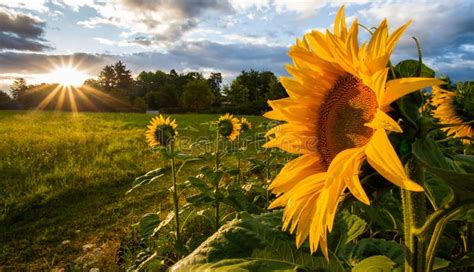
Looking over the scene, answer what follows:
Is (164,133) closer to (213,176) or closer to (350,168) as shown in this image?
(213,176)

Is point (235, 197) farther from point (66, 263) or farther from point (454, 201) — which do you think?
point (454, 201)

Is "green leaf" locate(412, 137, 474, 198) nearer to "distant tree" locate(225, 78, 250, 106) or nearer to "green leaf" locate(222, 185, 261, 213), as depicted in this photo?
"green leaf" locate(222, 185, 261, 213)

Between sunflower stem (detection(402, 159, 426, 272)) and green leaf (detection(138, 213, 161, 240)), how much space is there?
1.93 m

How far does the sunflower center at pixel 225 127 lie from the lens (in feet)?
12.9

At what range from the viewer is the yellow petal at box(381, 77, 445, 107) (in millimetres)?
632

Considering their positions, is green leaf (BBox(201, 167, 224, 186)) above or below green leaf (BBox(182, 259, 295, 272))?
below

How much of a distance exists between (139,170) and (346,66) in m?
5.89

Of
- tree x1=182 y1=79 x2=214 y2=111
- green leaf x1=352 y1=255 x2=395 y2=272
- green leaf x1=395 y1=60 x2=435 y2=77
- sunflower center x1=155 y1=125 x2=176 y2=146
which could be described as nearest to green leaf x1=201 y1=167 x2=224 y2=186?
sunflower center x1=155 y1=125 x2=176 y2=146

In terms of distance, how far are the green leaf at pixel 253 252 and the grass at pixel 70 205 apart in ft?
6.73

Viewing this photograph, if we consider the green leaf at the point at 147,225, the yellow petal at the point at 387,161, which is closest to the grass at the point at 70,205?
the green leaf at the point at 147,225

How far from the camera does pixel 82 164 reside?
6.49m

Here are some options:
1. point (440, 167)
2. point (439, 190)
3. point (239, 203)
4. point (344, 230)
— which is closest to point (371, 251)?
point (344, 230)

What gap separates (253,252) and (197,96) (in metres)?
48.5

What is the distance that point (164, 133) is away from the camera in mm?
3471
